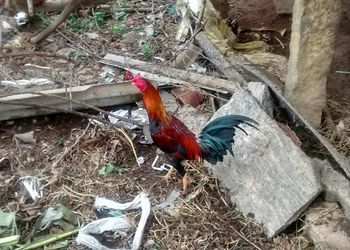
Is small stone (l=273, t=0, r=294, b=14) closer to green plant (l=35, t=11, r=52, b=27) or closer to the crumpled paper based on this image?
green plant (l=35, t=11, r=52, b=27)

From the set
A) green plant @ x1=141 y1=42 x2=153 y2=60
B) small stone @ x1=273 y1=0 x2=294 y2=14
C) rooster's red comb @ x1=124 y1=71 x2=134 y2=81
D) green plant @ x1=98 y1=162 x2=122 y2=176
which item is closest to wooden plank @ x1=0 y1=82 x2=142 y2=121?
rooster's red comb @ x1=124 y1=71 x2=134 y2=81

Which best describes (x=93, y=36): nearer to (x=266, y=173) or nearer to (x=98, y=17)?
(x=98, y=17)

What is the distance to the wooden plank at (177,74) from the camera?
4.34 meters

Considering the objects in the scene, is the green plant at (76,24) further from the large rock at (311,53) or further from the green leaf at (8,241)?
the green leaf at (8,241)

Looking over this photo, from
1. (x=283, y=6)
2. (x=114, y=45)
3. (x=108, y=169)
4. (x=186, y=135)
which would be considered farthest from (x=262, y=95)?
(x=283, y=6)

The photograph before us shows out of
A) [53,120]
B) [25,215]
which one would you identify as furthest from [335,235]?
[53,120]

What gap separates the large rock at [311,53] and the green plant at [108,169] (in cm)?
126

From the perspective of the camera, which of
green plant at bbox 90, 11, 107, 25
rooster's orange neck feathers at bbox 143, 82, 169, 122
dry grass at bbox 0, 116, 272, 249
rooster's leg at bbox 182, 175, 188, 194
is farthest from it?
green plant at bbox 90, 11, 107, 25

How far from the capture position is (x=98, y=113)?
434 centimetres

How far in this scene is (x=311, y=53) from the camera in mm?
3842

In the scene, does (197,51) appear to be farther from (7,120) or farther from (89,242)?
(89,242)

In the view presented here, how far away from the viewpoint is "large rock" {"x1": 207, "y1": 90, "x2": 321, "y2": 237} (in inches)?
134

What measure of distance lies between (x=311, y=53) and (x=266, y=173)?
86 centimetres

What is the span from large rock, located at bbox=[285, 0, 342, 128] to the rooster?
56cm
